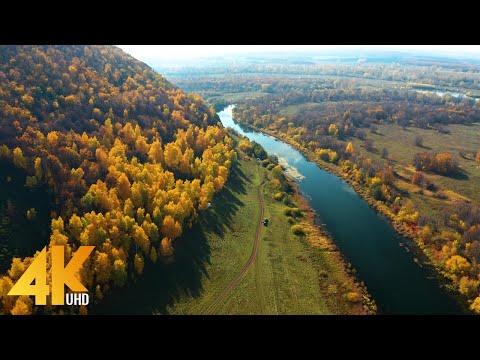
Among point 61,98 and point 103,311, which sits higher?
point 61,98

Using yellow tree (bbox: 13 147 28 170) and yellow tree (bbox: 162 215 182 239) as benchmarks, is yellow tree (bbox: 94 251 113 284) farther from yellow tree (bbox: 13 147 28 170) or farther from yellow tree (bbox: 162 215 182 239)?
yellow tree (bbox: 13 147 28 170)

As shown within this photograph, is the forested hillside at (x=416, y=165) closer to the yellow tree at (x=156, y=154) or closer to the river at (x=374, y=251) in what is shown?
the river at (x=374, y=251)

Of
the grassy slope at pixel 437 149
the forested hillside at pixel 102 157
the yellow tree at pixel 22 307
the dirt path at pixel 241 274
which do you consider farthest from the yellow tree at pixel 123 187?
the grassy slope at pixel 437 149

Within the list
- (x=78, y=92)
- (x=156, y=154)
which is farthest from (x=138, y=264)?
(x=78, y=92)
